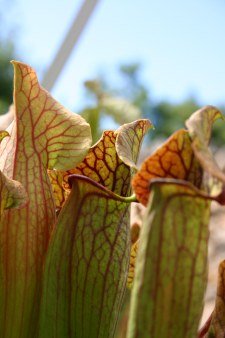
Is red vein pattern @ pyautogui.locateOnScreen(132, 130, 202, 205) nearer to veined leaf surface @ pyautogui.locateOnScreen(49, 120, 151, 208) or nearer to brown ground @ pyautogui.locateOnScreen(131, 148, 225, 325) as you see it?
veined leaf surface @ pyautogui.locateOnScreen(49, 120, 151, 208)

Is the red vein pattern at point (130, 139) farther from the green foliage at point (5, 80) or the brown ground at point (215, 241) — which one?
the green foliage at point (5, 80)

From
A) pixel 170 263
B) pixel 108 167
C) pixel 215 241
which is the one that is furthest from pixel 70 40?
pixel 170 263

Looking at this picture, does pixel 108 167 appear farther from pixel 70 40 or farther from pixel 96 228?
pixel 70 40

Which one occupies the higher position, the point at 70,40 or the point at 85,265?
the point at 70,40

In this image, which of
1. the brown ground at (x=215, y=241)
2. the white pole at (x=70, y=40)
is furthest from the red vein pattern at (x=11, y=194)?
the brown ground at (x=215, y=241)

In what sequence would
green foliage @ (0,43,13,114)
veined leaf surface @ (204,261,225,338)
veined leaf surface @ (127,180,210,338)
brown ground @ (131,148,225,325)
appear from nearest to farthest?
veined leaf surface @ (127,180,210,338) < veined leaf surface @ (204,261,225,338) < brown ground @ (131,148,225,325) < green foliage @ (0,43,13,114)

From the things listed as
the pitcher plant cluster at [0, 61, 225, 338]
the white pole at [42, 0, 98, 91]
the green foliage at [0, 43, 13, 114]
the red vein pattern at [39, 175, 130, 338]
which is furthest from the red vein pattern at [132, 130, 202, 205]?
the green foliage at [0, 43, 13, 114]

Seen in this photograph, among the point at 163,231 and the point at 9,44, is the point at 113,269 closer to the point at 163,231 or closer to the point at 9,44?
the point at 163,231
